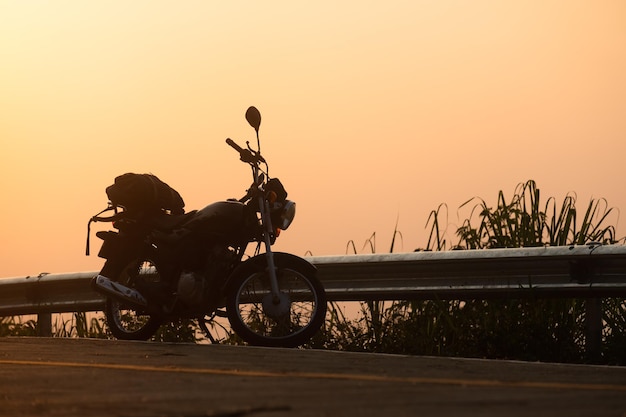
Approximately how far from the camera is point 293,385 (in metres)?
6.15

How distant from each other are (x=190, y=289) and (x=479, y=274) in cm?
212

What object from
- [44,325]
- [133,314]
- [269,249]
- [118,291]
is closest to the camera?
[269,249]

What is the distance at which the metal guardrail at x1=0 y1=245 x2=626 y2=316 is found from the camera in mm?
9234

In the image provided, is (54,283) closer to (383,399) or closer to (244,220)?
(244,220)

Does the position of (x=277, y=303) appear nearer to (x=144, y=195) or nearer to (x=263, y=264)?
(x=263, y=264)

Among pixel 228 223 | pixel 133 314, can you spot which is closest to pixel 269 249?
pixel 228 223

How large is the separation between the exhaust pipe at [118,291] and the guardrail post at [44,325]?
2.14 metres

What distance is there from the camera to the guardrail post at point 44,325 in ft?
40.2

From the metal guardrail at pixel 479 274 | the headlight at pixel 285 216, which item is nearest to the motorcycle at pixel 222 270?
the headlight at pixel 285 216

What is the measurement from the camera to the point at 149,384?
6.34 meters

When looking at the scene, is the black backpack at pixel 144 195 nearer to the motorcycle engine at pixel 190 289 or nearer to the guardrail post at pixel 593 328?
the motorcycle engine at pixel 190 289

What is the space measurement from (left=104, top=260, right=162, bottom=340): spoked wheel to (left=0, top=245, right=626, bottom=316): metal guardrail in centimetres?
133

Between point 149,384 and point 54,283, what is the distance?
6.06 meters

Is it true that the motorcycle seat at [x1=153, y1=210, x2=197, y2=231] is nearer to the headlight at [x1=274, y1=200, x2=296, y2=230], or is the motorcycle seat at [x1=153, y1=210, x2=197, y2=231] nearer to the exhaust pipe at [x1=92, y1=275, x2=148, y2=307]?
the exhaust pipe at [x1=92, y1=275, x2=148, y2=307]
